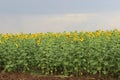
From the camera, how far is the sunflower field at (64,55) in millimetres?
10078

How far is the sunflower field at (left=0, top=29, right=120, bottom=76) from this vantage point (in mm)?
10078

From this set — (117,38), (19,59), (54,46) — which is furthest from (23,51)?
(117,38)

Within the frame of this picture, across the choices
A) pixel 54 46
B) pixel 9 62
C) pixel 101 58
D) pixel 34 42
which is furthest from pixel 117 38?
pixel 9 62

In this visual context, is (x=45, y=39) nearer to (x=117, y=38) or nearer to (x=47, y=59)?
(x=47, y=59)

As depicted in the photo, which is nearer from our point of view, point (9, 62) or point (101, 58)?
point (101, 58)

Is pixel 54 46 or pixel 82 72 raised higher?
pixel 54 46

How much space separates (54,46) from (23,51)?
1031 mm

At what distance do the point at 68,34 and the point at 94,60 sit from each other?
1.90 metres

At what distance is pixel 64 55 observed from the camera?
10234mm

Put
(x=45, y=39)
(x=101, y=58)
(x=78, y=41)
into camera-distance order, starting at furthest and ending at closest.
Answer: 1. (x=45, y=39)
2. (x=78, y=41)
3. (x=101, y=58)

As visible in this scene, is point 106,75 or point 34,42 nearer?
point 106,75

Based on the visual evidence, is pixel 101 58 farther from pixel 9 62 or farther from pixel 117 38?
pixel 9 62

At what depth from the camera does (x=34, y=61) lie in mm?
11047

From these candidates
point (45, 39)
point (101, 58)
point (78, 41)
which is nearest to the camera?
point (101, 58)
